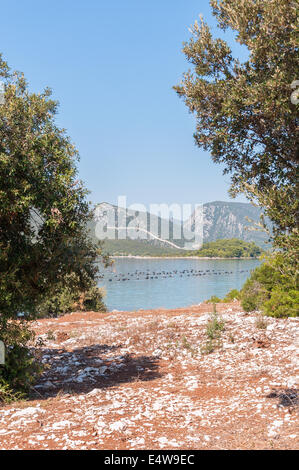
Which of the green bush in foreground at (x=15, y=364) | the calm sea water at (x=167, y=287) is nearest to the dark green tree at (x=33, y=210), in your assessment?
the green bush in foreground at (x=15, y=364)

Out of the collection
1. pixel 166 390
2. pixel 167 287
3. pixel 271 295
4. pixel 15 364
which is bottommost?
pixel 167 287

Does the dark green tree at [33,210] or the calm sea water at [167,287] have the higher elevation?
the dark green tree at [33,210]

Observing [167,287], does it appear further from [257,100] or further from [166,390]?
[257,100]

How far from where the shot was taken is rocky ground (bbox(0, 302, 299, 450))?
7258 millimetres

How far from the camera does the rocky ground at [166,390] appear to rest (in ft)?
23.8

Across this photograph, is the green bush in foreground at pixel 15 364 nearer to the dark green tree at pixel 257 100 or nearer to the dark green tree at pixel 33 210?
the dark green tree at pixel 33 210

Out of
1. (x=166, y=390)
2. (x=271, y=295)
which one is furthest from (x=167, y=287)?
(x=166, y=390)

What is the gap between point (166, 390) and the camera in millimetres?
10266

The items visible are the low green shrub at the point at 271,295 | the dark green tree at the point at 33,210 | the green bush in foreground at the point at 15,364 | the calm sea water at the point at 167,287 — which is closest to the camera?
the dark green tree at the point at 33,210

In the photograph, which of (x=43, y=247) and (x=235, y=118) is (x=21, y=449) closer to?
(x=43, y=247)

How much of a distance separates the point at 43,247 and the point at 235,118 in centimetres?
546

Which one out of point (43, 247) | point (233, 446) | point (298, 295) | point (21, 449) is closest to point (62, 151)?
point (43, 247)

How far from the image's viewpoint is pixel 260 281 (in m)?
18.8

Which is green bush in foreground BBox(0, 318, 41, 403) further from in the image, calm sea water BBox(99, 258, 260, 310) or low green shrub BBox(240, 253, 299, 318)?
calm sea water BBox(99, 258, 260, 310)
